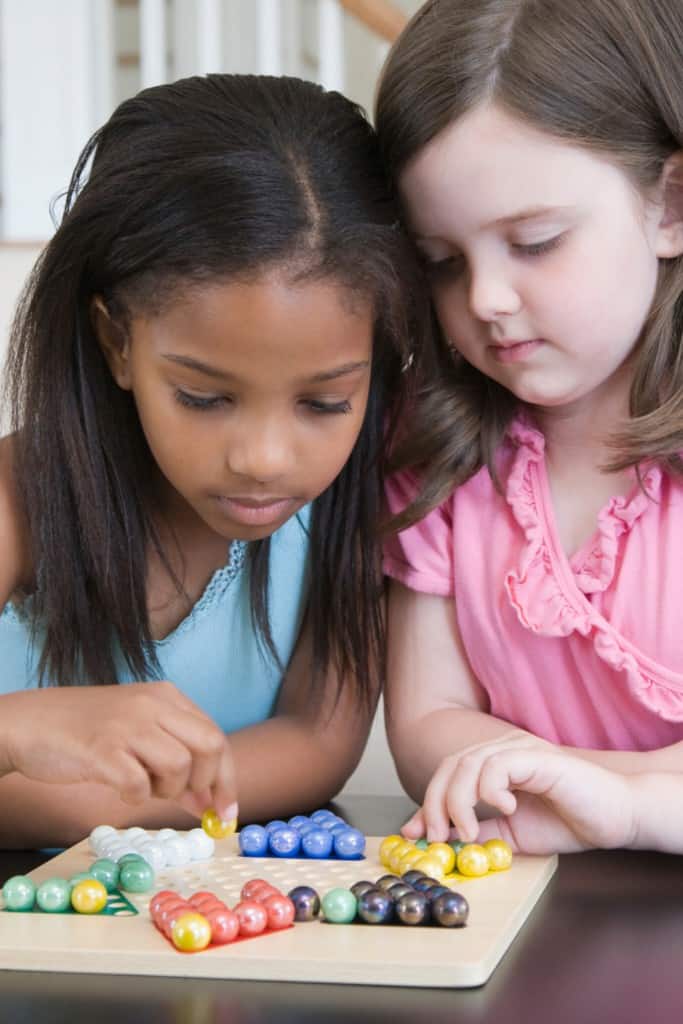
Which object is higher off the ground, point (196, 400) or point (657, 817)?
point (196, 400)

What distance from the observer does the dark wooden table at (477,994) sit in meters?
0.64

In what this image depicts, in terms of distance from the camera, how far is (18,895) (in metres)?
0.77

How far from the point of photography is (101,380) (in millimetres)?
1017

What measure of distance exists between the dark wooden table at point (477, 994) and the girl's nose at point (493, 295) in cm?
38

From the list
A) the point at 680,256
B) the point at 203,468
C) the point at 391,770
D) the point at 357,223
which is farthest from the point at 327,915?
the point at 391,770

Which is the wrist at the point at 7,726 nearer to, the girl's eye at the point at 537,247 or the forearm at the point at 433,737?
the forearm at the point at 433,737

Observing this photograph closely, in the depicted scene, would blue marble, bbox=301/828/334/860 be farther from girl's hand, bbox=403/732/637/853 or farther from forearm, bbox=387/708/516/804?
forearm, bbox=387/708/516/804

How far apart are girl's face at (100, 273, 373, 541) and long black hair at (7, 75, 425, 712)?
2cm

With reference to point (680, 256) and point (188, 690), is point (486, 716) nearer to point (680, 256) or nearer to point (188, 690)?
point (188, 690)

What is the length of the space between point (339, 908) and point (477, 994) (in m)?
0.10

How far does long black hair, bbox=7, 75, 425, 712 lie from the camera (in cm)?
90

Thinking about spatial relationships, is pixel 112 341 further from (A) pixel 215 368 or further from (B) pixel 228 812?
(B) pixel 228 812

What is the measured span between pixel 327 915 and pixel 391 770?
811mm

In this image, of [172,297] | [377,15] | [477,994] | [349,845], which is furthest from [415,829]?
[377,15]
